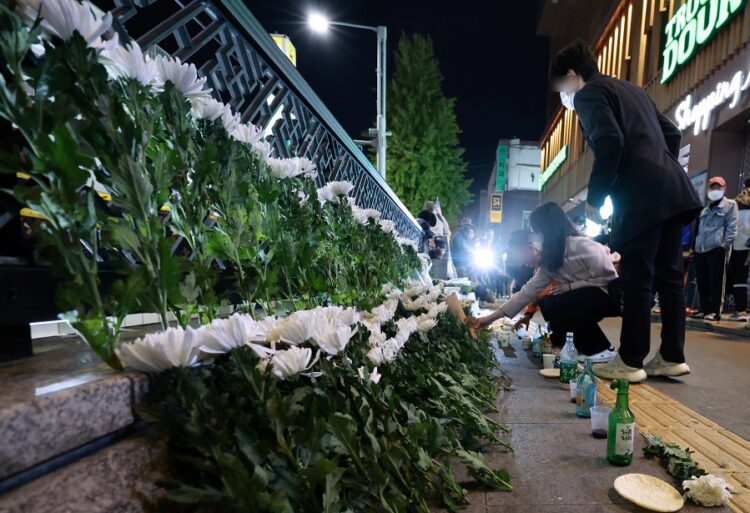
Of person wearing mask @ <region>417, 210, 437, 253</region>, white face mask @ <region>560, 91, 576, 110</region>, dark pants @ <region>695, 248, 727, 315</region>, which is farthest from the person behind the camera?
person wearing mask @ <region>417, 210, 437, 253</region>

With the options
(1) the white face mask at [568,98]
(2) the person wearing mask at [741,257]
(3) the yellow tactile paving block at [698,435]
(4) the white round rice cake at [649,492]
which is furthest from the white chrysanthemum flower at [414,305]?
(2) the person wearing mask at [741,257]

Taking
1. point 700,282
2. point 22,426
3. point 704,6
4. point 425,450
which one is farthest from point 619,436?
point 704,6

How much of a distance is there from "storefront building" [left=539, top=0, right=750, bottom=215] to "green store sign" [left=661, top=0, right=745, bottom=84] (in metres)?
0.02

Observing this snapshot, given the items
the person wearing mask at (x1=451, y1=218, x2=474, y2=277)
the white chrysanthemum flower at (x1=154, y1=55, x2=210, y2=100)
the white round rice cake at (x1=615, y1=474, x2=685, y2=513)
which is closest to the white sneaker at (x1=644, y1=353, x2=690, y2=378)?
the white round rice cake at (x1=615, y1=474, x2=685, y2=513)

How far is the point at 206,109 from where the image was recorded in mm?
1280

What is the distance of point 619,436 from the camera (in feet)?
5.83

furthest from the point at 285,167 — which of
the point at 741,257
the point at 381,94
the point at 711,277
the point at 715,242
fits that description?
the point at 381,94

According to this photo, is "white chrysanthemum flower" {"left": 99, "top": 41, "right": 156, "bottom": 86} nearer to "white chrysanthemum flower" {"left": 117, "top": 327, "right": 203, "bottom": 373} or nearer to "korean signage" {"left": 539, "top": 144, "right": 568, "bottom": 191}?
"white chrysanthemum flower" {"left": 117, "top": 327, "right": 203, "bottom": 373}

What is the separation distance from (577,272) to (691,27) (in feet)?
27.4

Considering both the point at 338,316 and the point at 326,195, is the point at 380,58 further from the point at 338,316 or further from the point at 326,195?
the point at 338,316

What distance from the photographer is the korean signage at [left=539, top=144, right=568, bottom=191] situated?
1965 centimetres

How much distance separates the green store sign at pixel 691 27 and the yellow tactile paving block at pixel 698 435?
824 cm

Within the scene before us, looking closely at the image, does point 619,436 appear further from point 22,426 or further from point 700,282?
point 700,282

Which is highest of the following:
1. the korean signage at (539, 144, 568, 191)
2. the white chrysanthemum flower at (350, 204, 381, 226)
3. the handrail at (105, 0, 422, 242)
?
the korean signage at (539, 144, 568, 191)
